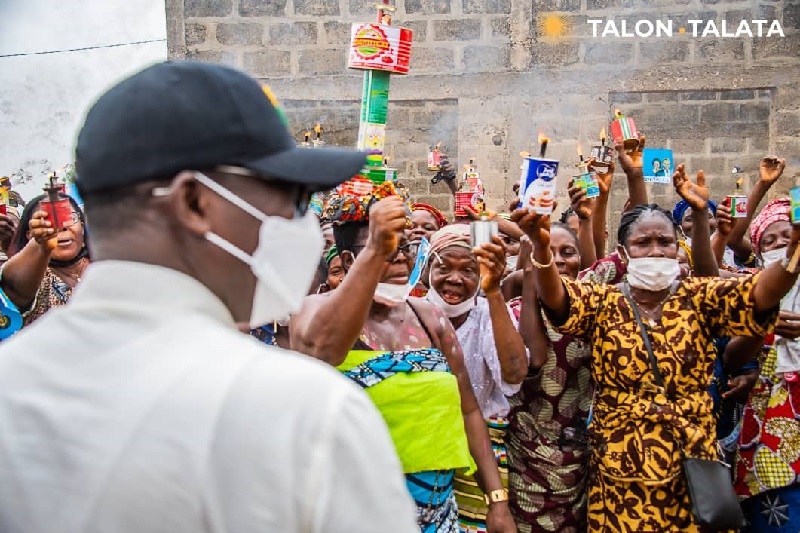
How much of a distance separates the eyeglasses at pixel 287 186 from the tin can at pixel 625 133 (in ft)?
12.5

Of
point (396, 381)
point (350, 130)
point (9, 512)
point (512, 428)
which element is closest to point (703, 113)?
point (350, 130)

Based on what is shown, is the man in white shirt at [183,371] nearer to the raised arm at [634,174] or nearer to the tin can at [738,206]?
the raised arm at [634,174]

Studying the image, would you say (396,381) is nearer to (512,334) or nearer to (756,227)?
(512,334)

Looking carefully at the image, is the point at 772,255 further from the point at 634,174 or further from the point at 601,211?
the point at 601,211

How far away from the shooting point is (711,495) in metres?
3.60

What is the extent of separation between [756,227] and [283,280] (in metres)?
4.41

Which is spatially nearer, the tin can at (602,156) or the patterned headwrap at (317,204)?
the tin can at (602,156)

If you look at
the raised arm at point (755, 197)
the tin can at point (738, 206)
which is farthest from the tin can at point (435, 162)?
the tin can at point (738, 206)

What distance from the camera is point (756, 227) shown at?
5.08m

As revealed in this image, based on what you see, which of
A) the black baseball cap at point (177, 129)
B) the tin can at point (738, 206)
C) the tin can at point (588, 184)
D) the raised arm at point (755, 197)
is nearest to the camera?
the black baseball cap at point (177, 129)

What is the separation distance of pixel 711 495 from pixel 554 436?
2.70ft

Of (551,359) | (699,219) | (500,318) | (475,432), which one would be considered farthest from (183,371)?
(699,219)

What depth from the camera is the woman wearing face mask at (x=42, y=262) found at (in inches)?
162

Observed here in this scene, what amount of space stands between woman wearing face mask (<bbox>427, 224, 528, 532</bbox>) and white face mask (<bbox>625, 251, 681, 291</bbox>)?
64cm
